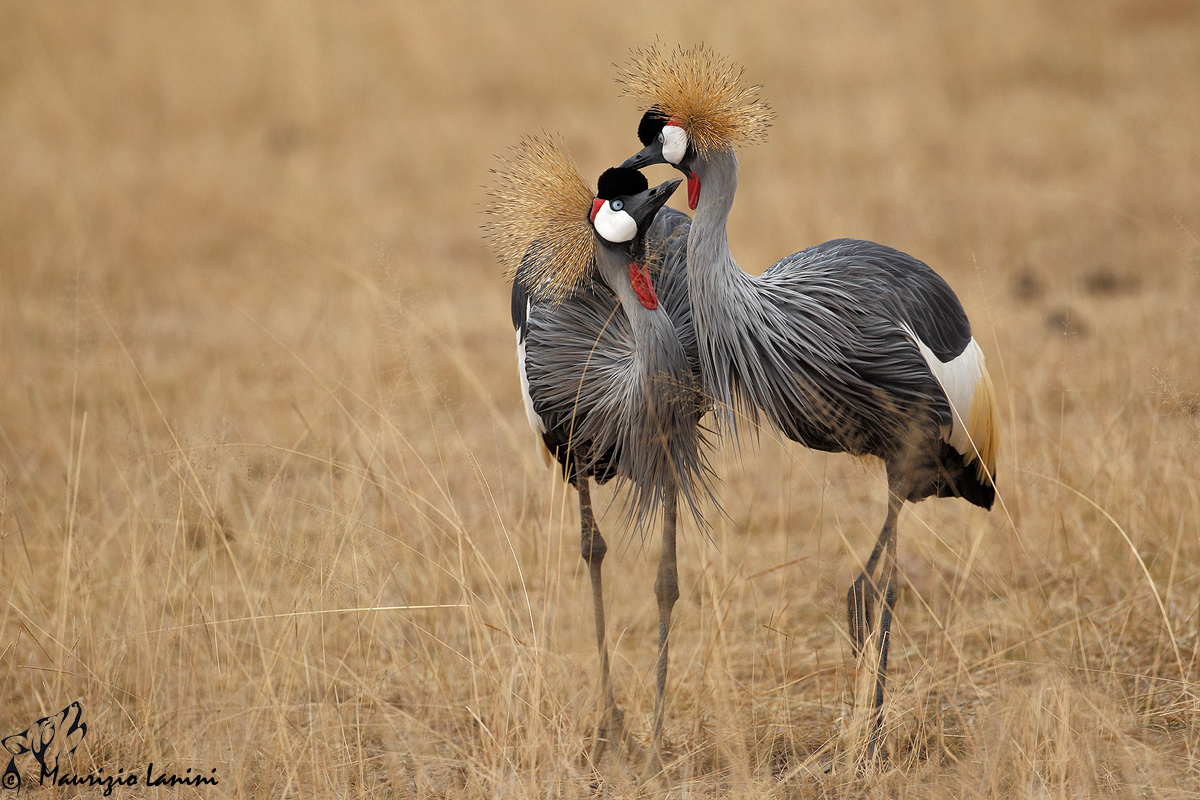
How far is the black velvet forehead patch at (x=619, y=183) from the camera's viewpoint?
1.96m

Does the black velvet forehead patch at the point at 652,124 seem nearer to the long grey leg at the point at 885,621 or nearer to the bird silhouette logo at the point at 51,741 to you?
the long grey leg at the point at 885,621

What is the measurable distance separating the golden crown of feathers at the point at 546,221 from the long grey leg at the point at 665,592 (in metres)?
0.47

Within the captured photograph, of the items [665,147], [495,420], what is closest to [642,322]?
[665,147]

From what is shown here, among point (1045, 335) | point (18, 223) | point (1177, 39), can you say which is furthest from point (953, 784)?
point (1177, 39)

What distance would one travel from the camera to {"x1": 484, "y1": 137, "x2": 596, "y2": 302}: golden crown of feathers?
204 centimetres

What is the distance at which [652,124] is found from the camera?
2.01 meters

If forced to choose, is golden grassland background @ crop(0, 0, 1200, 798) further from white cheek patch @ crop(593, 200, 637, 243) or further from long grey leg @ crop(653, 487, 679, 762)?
white cheek patch @ crop(593, 200, 637, 243)

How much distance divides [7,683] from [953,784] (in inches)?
80.8

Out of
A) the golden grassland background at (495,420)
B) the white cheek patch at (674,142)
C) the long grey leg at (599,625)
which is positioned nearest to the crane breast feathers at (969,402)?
the golden grassland background at (495,420)

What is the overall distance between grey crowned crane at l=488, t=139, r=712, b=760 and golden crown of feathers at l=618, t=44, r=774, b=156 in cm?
12

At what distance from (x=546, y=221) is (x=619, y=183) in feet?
0.58

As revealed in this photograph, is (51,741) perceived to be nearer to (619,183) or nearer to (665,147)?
(619,183)

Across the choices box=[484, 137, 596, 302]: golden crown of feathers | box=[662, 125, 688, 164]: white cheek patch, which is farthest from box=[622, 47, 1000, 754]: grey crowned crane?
box=[484, 137, 596, 302]: golden crown of feathers

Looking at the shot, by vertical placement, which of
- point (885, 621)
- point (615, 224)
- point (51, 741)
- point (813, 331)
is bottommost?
point (51, 741)
